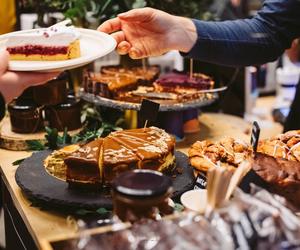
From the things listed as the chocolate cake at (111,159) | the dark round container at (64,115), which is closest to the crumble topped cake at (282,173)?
the chocolate cake at (111,159)

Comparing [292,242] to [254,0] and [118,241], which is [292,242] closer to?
[118,241]

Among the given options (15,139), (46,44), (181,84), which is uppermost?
(46,44)

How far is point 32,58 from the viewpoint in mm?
1667

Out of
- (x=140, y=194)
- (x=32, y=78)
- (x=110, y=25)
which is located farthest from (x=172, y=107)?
(x=140, y=194)

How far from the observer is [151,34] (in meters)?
1.75

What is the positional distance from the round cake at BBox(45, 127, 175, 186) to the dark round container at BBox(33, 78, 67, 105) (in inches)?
24.8

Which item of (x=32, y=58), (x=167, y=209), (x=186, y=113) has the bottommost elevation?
(x=186, y=113)

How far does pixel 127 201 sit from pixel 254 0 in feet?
11.8

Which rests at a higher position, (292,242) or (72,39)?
(72,39)

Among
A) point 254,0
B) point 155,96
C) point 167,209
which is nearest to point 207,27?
point 155,96

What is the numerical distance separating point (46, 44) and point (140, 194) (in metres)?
0.89

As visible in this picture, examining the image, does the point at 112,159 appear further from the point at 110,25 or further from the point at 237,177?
the point at 110,25

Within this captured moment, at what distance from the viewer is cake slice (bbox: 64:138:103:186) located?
138 cm

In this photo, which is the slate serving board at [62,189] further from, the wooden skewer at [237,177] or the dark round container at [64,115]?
the dark round container at [64,115]
